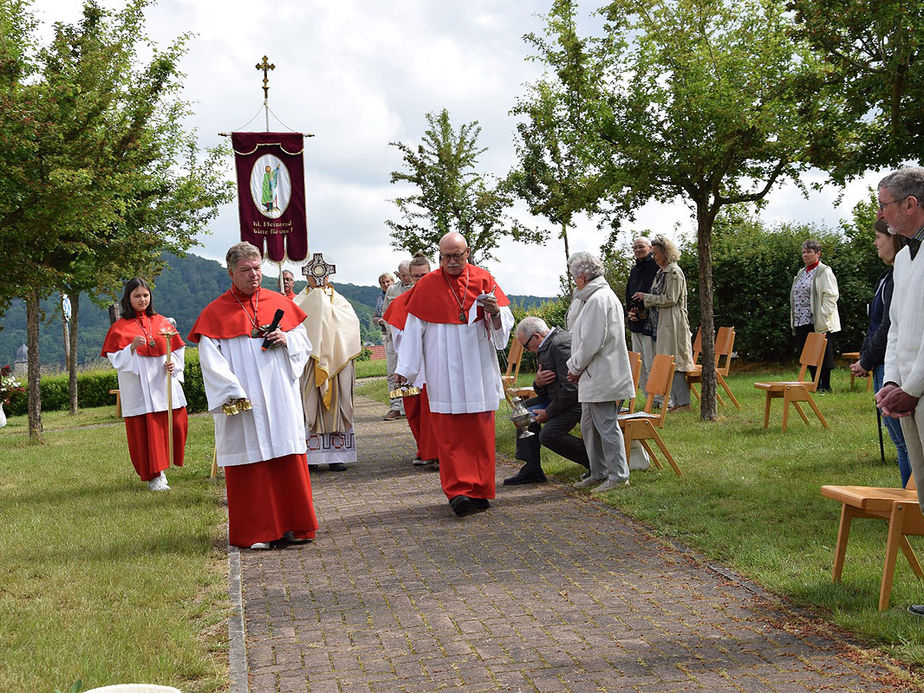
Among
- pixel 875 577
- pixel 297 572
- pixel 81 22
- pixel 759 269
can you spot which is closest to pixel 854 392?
pixel 759 269

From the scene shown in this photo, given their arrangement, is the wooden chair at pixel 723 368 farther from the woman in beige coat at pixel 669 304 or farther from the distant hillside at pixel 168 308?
the distant hillside at pixel 168 308

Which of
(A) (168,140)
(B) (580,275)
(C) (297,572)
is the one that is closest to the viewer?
(C) (297,572)

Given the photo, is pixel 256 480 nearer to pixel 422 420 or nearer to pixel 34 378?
pixel 422 420

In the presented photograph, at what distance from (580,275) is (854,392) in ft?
23.7

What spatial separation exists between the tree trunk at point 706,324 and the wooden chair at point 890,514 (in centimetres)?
693

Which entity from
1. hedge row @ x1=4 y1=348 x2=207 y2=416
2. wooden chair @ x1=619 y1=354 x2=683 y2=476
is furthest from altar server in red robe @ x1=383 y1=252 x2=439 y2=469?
hedge row @ x1=4 y1=348 x2=207 y2=416

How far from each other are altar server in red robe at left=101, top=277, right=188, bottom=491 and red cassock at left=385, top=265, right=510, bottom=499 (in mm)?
3207

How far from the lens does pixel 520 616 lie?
17.5 ft

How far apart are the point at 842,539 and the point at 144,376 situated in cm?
765

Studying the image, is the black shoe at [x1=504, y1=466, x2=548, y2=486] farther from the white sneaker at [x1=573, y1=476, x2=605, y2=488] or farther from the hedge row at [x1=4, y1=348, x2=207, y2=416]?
the hedge row at [x1=4, y1=348, x2=207, y2=416]

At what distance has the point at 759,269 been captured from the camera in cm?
2059

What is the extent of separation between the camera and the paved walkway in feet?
14.5

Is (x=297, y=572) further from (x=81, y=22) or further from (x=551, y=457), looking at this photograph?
(x=81, y=22)

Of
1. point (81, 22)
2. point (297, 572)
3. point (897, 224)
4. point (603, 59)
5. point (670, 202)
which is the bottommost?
point (297, 572)
